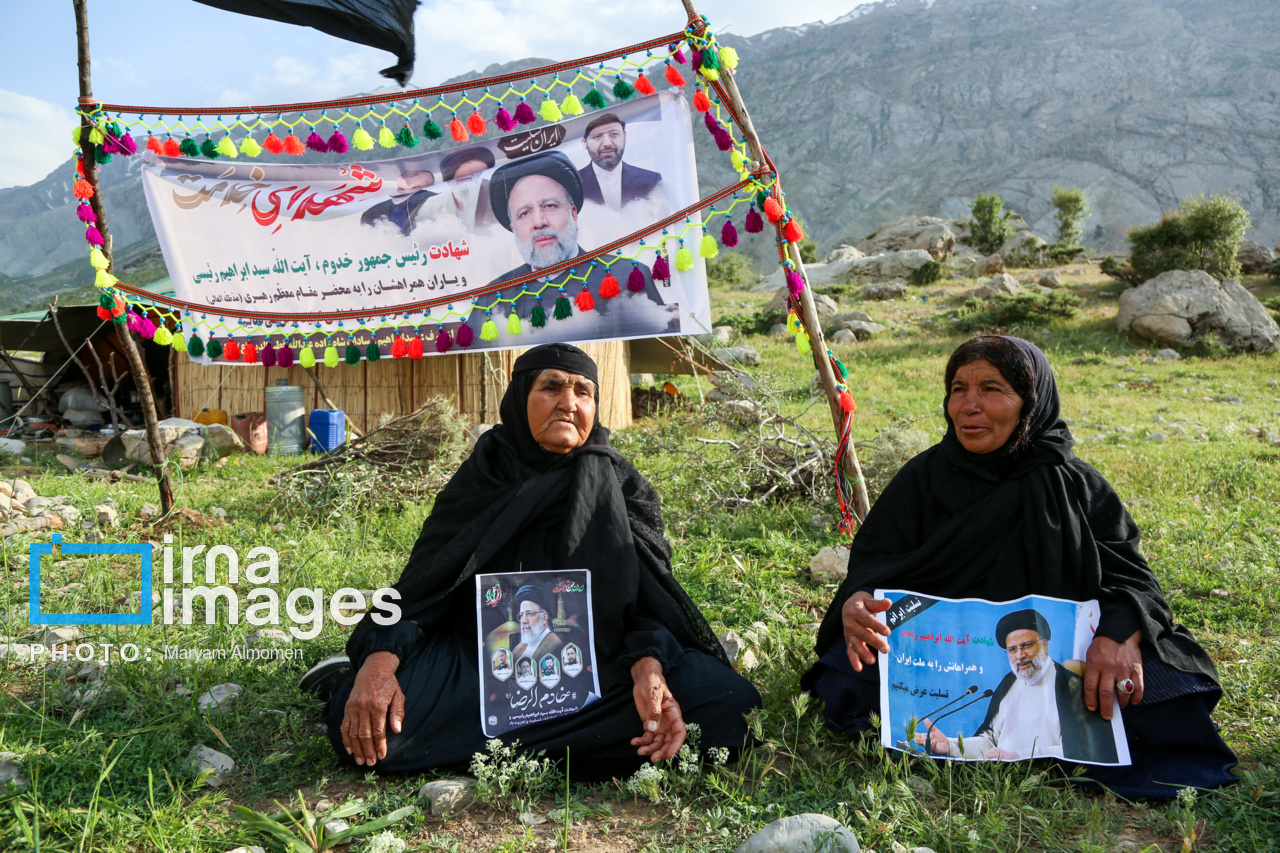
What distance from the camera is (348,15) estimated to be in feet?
Answer: 10.2

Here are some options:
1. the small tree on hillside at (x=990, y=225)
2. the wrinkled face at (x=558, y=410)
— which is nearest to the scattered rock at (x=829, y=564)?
the wrinkled face at (x=558, y=410)

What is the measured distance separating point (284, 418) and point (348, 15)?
4.33 meters

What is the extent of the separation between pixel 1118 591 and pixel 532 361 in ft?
5.87

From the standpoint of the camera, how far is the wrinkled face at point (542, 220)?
5.25 meters

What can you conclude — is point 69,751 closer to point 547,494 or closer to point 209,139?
point 547,494

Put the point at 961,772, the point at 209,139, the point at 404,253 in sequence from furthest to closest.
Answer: the point at 404,253 → the point at 209,139 → the point at 961,772

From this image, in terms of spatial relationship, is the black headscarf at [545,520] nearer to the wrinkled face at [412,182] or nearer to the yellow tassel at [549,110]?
the yellow tassel at [549,110]

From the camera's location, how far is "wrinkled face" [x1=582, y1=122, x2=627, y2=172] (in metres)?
4.94

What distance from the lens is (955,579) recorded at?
2.22 m

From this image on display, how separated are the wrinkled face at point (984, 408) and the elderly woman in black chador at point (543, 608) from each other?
98 centimetres

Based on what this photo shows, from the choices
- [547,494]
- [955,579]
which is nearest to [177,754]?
[547,494]

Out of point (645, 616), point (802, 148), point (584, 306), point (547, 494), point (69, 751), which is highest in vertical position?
point (802, 148)

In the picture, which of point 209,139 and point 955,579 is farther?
point 209,139

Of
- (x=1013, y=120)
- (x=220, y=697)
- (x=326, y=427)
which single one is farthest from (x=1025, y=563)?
(x=1013, y=120)
